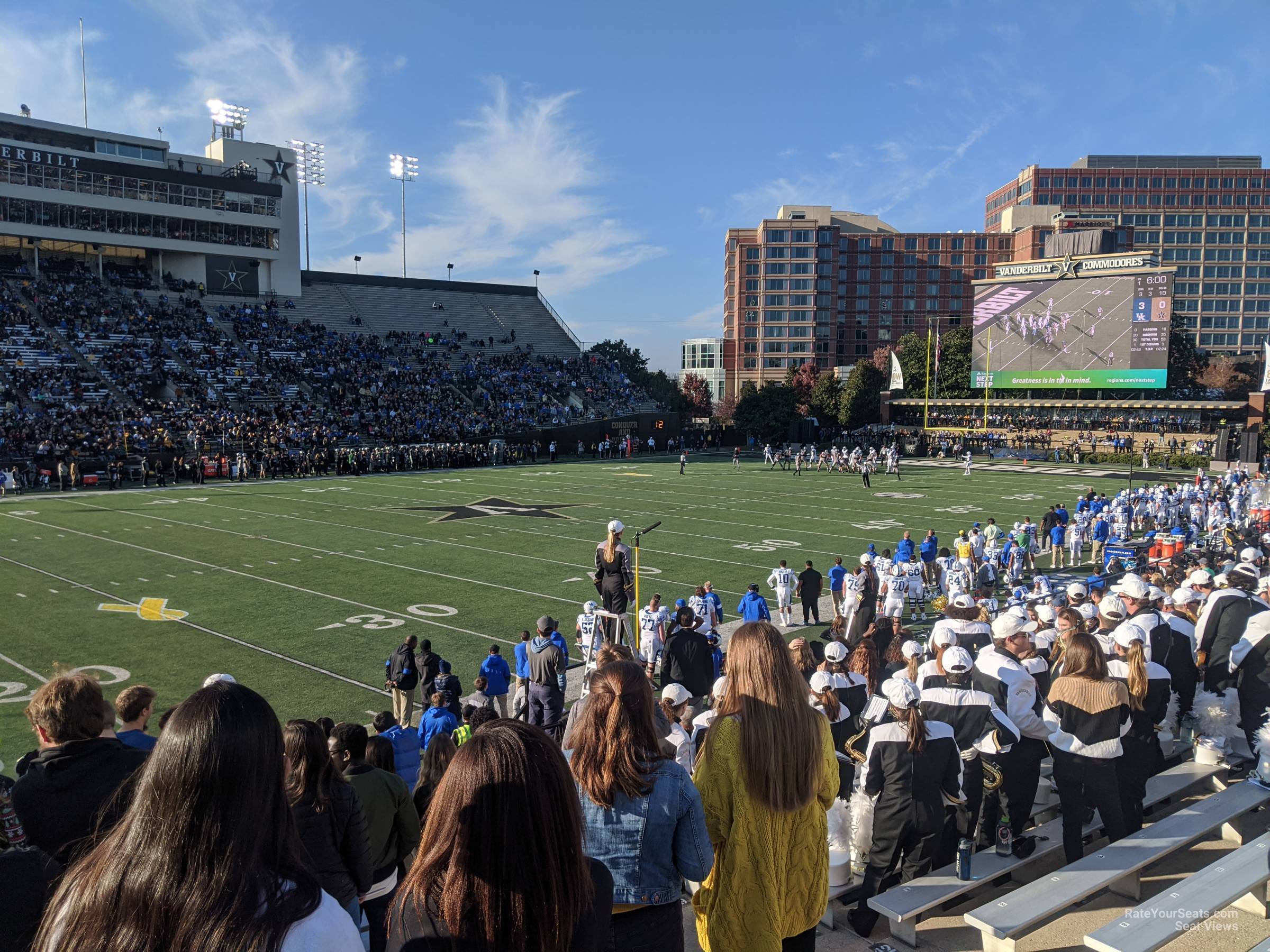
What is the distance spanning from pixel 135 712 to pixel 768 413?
58404 millimetres

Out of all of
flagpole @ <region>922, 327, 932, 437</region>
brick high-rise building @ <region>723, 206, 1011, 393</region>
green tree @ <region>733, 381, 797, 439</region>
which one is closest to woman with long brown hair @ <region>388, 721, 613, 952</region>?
green tree @ <region>733, 381, 797, 439</region>

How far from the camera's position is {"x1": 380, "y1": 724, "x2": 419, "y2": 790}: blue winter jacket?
5395mm

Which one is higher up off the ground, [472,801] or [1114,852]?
[472,801]

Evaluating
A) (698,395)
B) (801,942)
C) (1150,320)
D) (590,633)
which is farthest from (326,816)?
(698,395)

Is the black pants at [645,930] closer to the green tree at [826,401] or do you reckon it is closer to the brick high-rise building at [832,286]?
the green tree at [826,401]

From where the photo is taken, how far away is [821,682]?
5664 millimetres

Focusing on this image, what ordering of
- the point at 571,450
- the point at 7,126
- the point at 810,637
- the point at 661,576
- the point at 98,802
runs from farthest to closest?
the point at 571,450 < the point at 7,126 < the point at 661,576 < the point at 810,637 < the point at 98,802

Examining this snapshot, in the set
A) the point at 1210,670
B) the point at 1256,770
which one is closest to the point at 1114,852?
the point at 1256,770

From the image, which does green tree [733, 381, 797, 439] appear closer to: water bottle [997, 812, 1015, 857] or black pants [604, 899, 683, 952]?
water bottle [997, 812, 1015, 857]

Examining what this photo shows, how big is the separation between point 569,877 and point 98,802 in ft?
6.63

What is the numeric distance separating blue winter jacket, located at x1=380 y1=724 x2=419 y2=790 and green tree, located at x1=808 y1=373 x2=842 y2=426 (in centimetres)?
6482

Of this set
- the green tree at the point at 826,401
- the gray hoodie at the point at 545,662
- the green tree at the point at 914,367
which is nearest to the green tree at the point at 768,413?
the green tree at the point at 826,401

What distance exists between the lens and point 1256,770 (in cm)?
607

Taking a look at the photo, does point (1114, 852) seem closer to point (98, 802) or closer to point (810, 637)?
point (98, 802)
